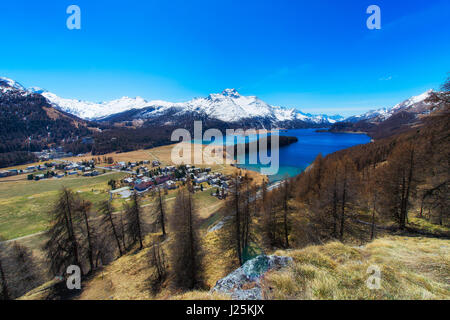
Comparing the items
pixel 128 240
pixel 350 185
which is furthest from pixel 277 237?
pixel 128 240

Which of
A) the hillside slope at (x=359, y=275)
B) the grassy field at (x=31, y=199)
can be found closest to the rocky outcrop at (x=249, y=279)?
the hillside slope at (x=359, y=275)

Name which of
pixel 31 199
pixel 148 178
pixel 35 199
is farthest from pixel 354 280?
pixel 31 199

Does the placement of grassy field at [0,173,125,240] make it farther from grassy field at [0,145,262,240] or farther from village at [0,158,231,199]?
village at [0,158,231,199]

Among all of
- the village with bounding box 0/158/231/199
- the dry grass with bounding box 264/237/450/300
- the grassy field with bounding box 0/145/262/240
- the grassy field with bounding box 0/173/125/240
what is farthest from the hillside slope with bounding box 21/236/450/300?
the grassy field with bounding box 0/173/125/240

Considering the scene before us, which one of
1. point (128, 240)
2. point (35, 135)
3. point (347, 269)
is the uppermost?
point (35, 135)

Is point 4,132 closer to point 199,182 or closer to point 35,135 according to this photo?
point 35,135

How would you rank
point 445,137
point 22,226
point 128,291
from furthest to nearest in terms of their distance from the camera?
point 22,226 < point 128,291 < point 445,137
